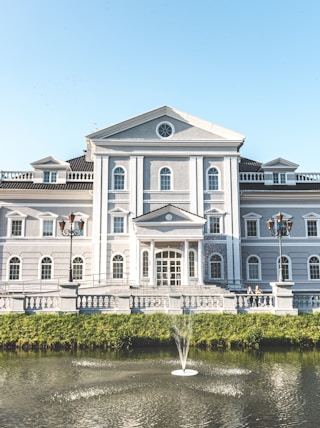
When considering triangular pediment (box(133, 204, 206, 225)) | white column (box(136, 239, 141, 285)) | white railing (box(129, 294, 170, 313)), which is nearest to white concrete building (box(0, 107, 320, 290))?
triangular pediment (box(133, 204, 206, 225))

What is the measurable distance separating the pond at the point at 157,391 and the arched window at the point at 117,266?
43.3ft

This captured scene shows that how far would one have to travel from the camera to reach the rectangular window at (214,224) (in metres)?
30.0

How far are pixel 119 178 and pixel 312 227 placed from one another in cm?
1408

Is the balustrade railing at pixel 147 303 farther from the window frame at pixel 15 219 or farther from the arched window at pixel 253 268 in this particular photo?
the window frame at pixel 15 219

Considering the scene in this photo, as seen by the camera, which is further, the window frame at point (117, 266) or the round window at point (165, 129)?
the round window at point (165, 129)

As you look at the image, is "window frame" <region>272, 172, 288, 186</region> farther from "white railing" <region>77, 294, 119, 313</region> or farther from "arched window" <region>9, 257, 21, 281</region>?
"arched window" <region>9, 257, 21, 281</region>

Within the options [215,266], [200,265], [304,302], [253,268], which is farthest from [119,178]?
[304,302]

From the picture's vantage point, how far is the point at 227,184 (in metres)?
30.4

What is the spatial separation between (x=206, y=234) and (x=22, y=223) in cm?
1259

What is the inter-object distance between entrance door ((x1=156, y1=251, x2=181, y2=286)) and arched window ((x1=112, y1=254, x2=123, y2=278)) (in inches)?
98.2

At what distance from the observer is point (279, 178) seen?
33.2 m

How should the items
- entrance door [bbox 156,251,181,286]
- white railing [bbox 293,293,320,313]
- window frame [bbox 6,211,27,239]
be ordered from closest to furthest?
1. white railing [bbox 293,293,320,313]
2. entrance door [bbox 156,251,181,286]
3. window frame [bbox 6,211,27,239]

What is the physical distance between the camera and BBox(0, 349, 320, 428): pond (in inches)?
364

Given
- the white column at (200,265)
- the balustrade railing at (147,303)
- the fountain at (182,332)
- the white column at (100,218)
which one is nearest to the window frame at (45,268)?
the white column at (100,218)
